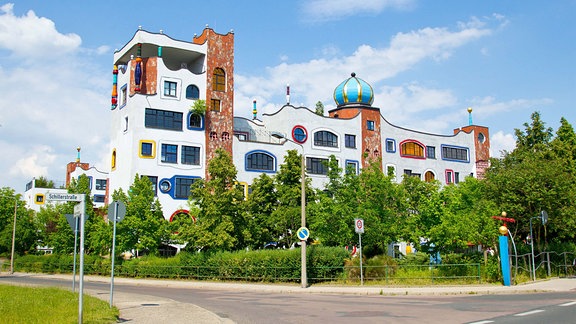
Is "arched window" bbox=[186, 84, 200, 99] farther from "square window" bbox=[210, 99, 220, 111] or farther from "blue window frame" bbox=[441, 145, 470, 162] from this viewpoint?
"blue window frame" bbox=[441, 145, 470, 162]

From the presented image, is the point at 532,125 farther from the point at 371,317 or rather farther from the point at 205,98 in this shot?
the point at 371,317

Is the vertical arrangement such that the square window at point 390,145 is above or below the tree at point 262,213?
above

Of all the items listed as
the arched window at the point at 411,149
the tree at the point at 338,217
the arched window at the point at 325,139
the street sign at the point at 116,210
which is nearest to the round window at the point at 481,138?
the arched window at the point at 411,149

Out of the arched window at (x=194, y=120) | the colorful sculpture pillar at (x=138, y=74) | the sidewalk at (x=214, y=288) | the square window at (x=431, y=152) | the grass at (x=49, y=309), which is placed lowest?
the sidewalk at (x=214, y=288)

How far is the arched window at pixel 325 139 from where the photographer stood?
53875mm

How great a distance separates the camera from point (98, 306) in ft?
50.1

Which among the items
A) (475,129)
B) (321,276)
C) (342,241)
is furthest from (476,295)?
(475,129)

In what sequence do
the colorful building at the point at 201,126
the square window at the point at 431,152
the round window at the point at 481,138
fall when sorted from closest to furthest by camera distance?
the colorful building at the point at 201,126, the square window at the point at 431,152, the round window at the point at 481,138

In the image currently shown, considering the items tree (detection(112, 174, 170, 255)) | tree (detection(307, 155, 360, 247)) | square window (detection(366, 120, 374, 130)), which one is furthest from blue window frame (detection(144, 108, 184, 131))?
square window (detection(366, 120, 374, 130))

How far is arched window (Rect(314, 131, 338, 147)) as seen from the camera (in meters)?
53.9

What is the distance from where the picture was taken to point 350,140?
55.9m

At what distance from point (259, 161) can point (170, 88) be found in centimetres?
999

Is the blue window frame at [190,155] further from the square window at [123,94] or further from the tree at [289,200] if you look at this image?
the tree at [289,200]

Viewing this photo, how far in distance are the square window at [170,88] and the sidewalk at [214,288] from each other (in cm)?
1913
